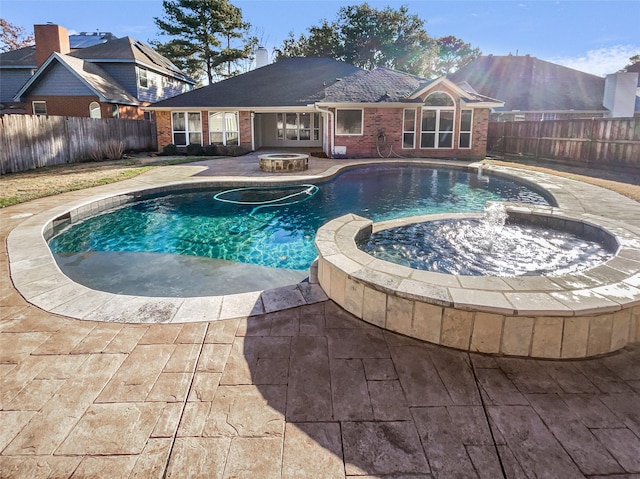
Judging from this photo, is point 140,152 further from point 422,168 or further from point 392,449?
point 392,449

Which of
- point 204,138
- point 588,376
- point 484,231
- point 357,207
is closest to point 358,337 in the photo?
point 588,376

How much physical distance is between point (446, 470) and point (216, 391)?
4.19ft

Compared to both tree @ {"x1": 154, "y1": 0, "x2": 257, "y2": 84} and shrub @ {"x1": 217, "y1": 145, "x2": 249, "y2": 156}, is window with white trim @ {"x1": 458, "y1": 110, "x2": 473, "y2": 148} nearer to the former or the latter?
shrub @ {"x1": 217, "y1": 145, "x2": 249, "y2": 156}

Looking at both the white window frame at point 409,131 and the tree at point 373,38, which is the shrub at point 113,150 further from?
the tree at point 373,38

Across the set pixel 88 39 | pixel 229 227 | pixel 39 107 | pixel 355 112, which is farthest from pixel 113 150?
pixel 88 39

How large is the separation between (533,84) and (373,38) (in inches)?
528

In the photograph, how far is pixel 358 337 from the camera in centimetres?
284

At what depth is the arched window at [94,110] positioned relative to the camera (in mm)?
20688

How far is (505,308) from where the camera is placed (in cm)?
254

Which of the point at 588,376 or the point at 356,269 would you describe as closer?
the point at 588,376

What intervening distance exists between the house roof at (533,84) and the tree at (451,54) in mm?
13383

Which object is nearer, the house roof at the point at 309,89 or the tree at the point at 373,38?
the house roof at the point at 309,89

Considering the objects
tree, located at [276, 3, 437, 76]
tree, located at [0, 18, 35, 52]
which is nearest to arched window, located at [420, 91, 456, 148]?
tree, located at [276, 3, 437, 76]

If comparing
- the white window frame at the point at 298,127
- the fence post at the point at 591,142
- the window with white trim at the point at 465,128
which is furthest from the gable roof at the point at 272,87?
the fence post at the point at 591,142
